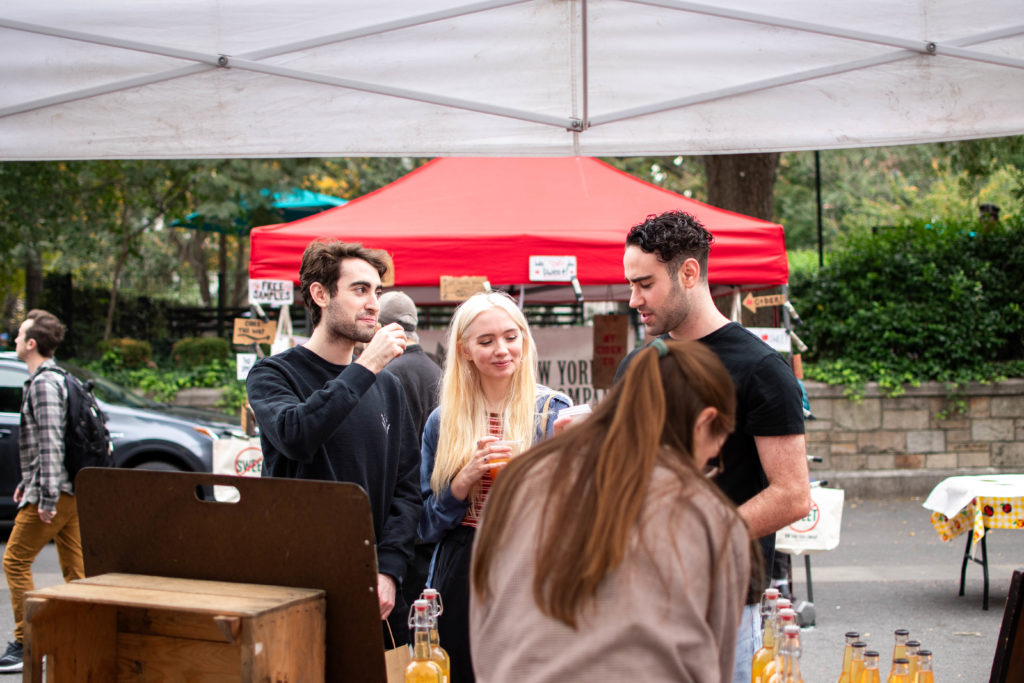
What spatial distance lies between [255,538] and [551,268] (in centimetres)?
421

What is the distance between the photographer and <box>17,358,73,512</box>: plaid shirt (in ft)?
16.7

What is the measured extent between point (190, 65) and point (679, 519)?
227cm

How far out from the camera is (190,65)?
294 cm

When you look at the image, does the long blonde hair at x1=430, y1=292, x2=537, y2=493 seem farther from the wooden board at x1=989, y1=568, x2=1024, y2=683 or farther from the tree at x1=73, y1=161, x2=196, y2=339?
the tree at x1=73, y1=161, x2=196, y2=339

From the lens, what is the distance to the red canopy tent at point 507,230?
5953mm

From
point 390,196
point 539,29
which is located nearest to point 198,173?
point 390,196

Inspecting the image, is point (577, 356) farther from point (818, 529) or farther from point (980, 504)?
point (980, 504)

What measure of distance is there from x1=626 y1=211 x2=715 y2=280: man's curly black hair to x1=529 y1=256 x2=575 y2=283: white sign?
3.24 m

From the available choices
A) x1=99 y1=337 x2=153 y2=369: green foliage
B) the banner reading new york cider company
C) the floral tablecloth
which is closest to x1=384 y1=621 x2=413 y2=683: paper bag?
the banner reading new york cider company

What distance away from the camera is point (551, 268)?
5949 mm

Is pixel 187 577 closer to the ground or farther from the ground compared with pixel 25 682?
farther from the ground

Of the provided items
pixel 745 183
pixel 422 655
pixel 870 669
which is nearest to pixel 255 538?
pixel 422 655

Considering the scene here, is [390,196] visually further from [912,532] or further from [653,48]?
[912,532]

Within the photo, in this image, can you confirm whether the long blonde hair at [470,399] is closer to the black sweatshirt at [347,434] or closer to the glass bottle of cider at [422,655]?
the black sweatshirt at [347,434]
